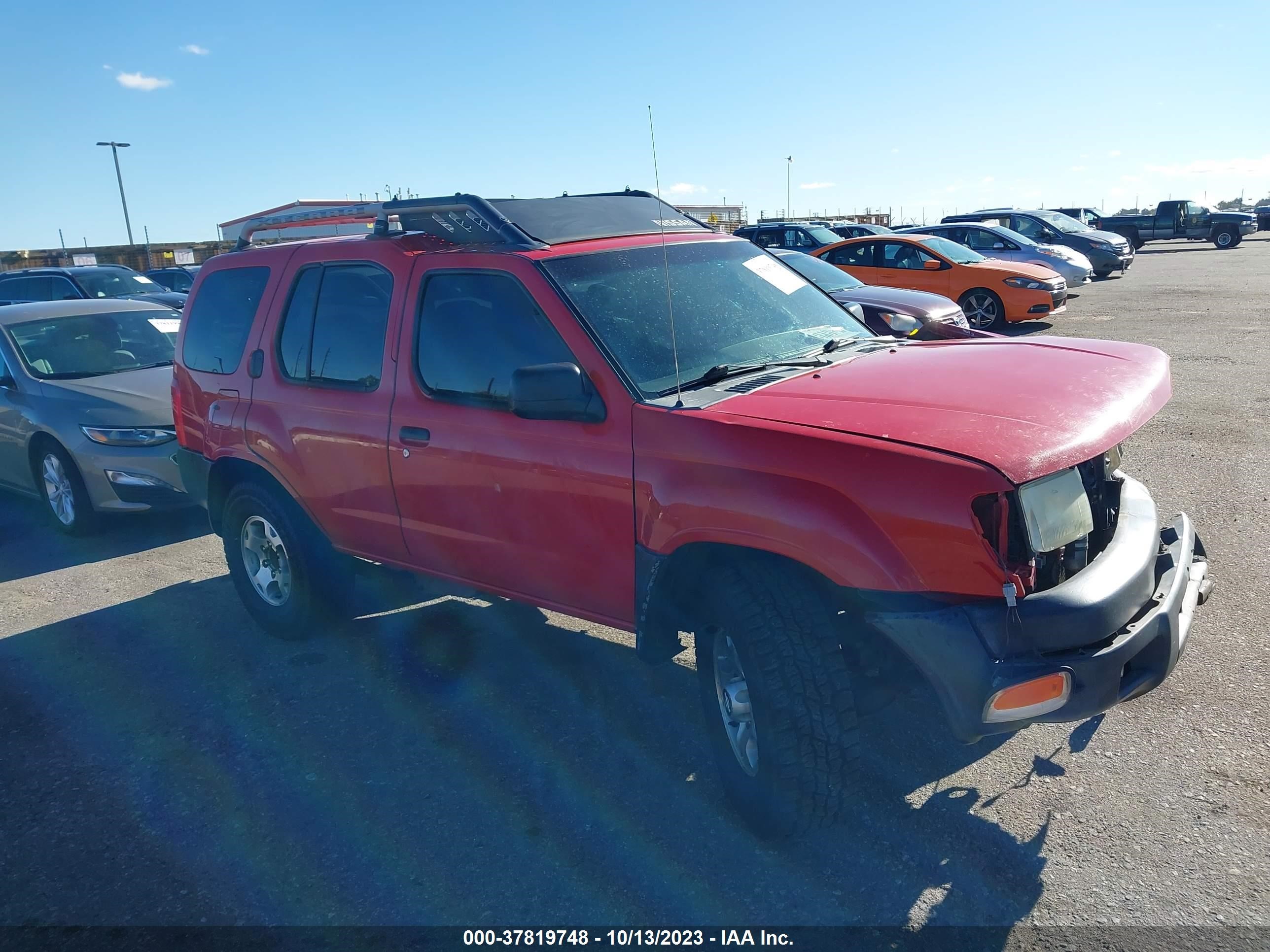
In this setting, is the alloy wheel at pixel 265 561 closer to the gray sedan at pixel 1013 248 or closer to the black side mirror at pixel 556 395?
the black side mirror at pixel 556 395

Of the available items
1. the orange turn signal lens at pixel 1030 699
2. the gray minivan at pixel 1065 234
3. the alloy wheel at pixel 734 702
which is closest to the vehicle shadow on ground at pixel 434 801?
the alloy wheel at pixel 734 702

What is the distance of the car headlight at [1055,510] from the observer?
107 inches

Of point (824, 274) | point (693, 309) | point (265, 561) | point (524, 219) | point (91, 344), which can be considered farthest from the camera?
point (824, 274)

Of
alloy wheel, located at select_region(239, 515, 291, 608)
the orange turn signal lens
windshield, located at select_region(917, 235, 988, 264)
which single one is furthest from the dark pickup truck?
the orange turn signal lens

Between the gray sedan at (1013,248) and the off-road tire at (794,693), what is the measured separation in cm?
1644

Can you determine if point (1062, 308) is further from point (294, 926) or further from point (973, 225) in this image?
point (294, 926)

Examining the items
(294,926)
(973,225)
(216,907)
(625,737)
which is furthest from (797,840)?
(973,225)

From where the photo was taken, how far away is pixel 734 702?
3.26 m

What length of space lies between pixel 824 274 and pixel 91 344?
7.77 metres

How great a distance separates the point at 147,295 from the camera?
16.5 m

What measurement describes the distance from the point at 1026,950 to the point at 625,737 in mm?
1732

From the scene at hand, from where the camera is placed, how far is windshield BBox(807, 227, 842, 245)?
18.3m

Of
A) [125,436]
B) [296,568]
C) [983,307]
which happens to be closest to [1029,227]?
[983,307]

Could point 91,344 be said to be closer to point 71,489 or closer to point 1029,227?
point 71,489
